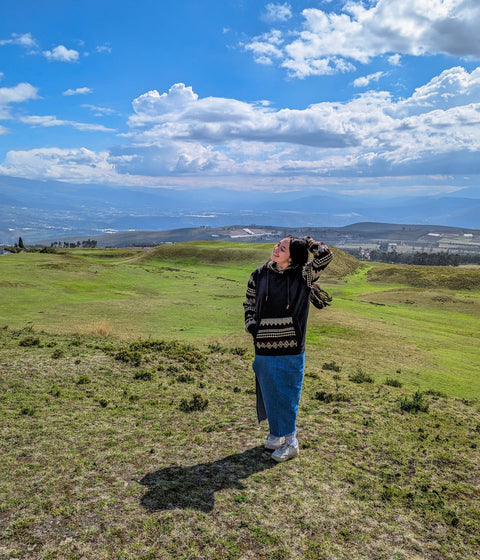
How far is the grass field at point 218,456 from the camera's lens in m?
5.20

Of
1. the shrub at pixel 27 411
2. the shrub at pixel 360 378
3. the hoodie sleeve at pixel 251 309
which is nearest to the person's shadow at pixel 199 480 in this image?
the hoodie sleeve at pixel 251 309

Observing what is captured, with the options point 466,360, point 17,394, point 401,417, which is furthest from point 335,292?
point 17,394

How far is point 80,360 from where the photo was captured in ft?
41.3

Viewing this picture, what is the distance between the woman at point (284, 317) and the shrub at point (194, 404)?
130 inches

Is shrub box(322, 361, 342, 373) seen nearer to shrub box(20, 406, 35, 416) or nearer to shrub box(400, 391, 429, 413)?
shrub box(400, 391, 429, 413)

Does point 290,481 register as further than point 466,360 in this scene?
No

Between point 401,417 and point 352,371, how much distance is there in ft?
17.4

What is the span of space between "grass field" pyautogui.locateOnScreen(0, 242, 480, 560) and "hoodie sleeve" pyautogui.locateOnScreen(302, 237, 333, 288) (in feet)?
11.3

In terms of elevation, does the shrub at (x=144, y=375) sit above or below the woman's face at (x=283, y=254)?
below

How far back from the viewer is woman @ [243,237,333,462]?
6.98 meters

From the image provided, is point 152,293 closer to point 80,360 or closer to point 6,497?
point 80,360

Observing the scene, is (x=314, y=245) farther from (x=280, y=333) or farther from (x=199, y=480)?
(x=199, y=480)

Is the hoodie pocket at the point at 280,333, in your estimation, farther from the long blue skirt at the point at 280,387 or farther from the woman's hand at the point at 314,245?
the woman's hand at the point at 314,245

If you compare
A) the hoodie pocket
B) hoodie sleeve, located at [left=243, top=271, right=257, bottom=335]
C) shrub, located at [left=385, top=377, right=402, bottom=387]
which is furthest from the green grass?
hoodie sleeve, located at [left=243, top=271, right=257, bottom=335]
